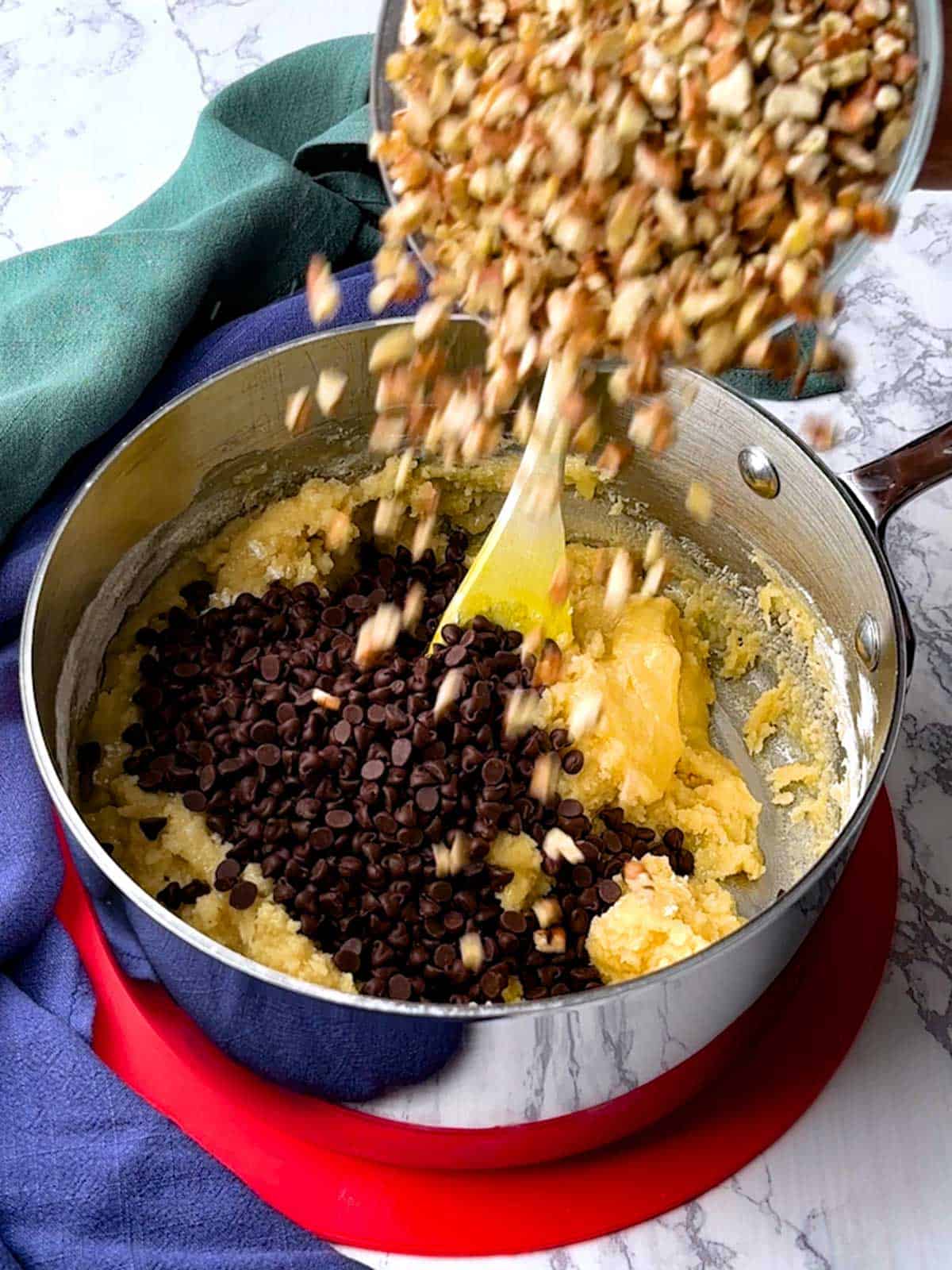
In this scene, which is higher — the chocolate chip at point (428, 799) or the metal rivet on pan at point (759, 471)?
the metal rivet on pan at point (759, 471)

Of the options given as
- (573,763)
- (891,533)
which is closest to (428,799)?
(573,763)

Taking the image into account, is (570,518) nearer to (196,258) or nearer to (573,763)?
(573,763)

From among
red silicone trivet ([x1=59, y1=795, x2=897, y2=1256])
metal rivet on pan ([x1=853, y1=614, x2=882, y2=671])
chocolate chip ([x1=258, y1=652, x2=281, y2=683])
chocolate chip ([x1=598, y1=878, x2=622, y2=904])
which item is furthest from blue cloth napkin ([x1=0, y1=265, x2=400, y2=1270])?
metal rivet on pan ([x1=853, y1=614, x2=882, y2=671])

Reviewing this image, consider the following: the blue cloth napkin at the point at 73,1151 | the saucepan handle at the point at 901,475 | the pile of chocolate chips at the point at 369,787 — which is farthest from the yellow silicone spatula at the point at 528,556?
the blue cloth napkin at the point at 73,1151

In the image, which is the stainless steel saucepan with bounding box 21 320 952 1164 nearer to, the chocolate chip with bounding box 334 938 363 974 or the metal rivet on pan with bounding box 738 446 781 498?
the metal rivet on pan with bounding box 738 446 781 498

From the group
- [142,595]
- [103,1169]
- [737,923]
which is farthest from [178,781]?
[737,923]

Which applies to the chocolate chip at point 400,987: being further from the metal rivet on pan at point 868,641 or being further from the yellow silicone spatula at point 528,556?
the metal rivet on pan at point 868,641
